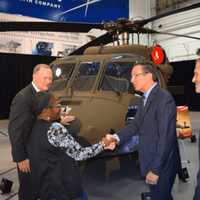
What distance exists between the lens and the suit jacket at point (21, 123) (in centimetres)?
299

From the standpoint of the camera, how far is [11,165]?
6.47m

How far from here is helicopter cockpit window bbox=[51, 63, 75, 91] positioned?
18.1 ft

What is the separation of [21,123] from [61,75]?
2690 millimetres

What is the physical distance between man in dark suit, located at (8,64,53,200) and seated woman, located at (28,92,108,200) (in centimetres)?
46

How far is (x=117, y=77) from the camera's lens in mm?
5438

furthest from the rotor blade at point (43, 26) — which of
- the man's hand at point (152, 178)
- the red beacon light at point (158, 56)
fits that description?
the man's hand at point (152, 178)

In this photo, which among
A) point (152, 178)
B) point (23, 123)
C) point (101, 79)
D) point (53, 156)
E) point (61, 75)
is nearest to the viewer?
point (53, 156)

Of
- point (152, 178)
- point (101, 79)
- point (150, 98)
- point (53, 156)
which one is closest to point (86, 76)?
point (101, 79)

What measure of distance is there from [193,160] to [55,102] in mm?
4287

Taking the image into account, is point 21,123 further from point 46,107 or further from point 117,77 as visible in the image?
point 117,77

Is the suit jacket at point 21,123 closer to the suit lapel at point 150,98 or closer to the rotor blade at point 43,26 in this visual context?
the suit lapel at point 150,98

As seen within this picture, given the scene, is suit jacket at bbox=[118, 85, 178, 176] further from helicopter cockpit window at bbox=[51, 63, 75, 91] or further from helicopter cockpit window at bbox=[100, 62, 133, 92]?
helicopter cockpit window at bbox=[51, 63, 75, 91]

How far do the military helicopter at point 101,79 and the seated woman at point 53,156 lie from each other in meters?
1.62

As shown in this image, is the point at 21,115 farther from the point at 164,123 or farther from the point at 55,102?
the point at 164,123
